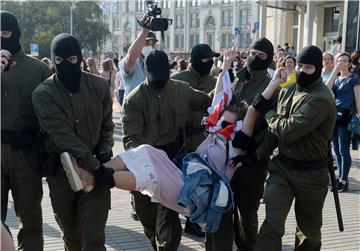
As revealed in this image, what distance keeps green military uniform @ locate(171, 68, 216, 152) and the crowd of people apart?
1.43 feet

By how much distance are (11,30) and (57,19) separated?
2428 inches

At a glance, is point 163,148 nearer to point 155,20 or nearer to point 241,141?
point 241,141

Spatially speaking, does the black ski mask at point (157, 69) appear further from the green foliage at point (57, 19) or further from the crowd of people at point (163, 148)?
the green foliage at point (57, 19)

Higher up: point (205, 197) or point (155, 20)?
point (155, 20)

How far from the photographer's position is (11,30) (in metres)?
4.11

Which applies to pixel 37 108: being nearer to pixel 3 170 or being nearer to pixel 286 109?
pixel 3 170

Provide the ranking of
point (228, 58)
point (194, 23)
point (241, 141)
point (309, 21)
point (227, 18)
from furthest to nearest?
point (194, 23), point (227, 18), point (309, 21), point (228, 58), point (241, 141)

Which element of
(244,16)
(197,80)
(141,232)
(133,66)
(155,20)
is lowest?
(141,232)

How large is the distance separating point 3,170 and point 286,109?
2380mm

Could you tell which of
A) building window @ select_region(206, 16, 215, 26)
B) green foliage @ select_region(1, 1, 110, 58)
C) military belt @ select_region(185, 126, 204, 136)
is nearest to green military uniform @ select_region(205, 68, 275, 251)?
military belt @ select_region(185, 126, 204, 136)

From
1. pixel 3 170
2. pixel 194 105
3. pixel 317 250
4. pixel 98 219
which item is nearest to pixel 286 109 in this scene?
pixel 194 105

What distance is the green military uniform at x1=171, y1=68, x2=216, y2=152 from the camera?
5.18 meters

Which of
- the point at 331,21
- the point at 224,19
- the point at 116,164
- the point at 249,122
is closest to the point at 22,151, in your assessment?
the point at 116,164

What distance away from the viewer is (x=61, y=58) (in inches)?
155
